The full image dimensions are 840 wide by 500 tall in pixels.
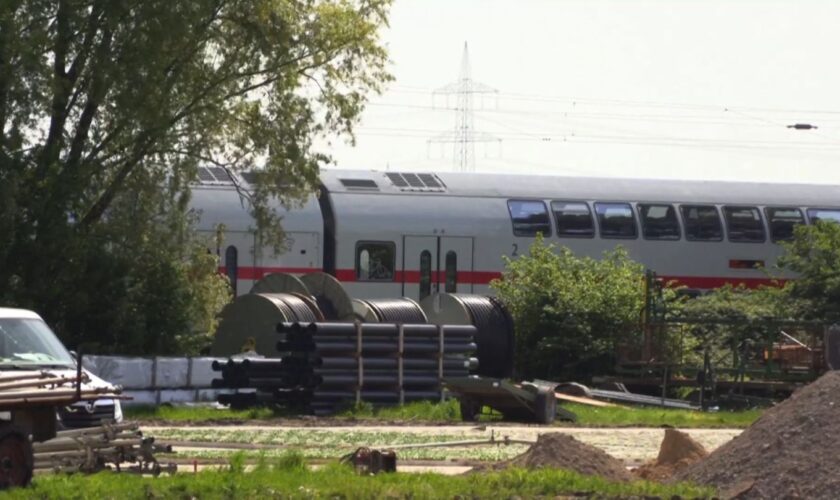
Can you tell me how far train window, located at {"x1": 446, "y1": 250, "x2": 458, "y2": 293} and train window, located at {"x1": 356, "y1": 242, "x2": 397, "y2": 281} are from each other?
1543mm

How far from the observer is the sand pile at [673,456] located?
19469 mm

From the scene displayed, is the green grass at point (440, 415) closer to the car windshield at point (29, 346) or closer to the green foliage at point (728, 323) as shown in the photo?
the green foliage at point (728, 323)

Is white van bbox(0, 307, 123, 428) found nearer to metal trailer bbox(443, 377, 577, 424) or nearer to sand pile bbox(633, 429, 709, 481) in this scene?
sand pile bbox(633, 429, 709, 481)

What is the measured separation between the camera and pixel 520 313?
42938 mm

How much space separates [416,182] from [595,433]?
21.7 meters

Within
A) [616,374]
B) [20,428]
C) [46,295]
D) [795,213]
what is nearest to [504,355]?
[616,374]

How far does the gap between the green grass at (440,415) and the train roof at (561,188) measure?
15.6 m

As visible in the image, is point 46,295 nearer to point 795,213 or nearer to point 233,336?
point 233,336

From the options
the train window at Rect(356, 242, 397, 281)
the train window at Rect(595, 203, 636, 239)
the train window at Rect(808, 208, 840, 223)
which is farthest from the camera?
the train window at Rect(808, 208, 840, 223)

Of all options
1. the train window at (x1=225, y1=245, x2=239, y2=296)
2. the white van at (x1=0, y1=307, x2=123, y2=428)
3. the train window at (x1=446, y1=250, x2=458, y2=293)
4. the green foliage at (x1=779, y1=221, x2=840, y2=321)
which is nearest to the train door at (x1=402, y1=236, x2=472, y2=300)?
the train window at (x1=446, y1=250, x2=458, y2=293)

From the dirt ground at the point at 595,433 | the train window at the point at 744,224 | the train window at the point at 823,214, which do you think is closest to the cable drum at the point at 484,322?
the dirt ground at the point at 595,433

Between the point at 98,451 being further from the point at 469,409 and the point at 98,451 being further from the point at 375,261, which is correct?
the point at 375,261

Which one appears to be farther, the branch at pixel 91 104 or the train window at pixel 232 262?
the train window at pixel 232 262

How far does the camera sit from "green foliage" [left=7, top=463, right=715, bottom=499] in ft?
51.9
